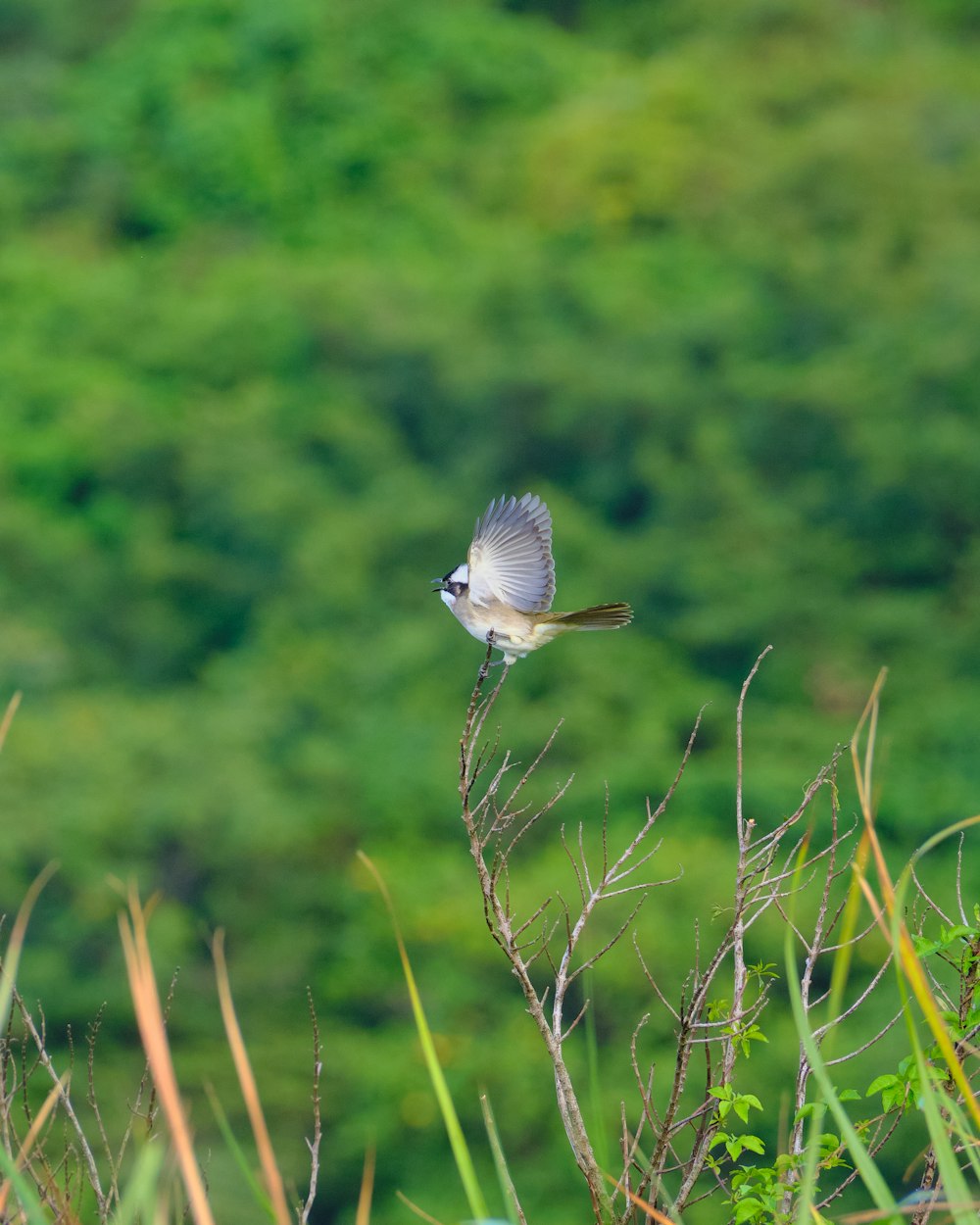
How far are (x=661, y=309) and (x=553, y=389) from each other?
4.56 metres

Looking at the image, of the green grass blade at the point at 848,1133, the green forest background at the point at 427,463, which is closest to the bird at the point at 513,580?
the green grass blade at the point at 848,1133

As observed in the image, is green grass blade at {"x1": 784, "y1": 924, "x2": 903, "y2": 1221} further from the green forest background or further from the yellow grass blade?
the green forest background

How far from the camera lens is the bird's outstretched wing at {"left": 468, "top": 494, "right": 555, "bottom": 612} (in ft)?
14.2

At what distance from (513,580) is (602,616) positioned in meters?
0.38

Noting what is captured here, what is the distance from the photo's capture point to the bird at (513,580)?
4.34 meters

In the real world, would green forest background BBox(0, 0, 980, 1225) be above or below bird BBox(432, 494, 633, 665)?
below

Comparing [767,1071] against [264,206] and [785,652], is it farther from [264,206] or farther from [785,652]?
[264,206]

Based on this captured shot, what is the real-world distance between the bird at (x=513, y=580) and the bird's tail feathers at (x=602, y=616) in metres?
0.01

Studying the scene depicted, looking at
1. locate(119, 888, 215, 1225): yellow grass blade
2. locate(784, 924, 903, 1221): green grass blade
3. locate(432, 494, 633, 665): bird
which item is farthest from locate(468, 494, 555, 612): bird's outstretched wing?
locate(119, 888, 215, 1225): yellow grass blade

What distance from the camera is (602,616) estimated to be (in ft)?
13.5

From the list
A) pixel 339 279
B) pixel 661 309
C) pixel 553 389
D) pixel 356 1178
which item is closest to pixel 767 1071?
pixel 356 1178

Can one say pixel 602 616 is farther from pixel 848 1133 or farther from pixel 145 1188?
pixel 145 1188

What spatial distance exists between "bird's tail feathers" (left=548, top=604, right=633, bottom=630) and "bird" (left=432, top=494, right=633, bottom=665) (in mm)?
12

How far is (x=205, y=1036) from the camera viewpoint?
18906 millimetres
